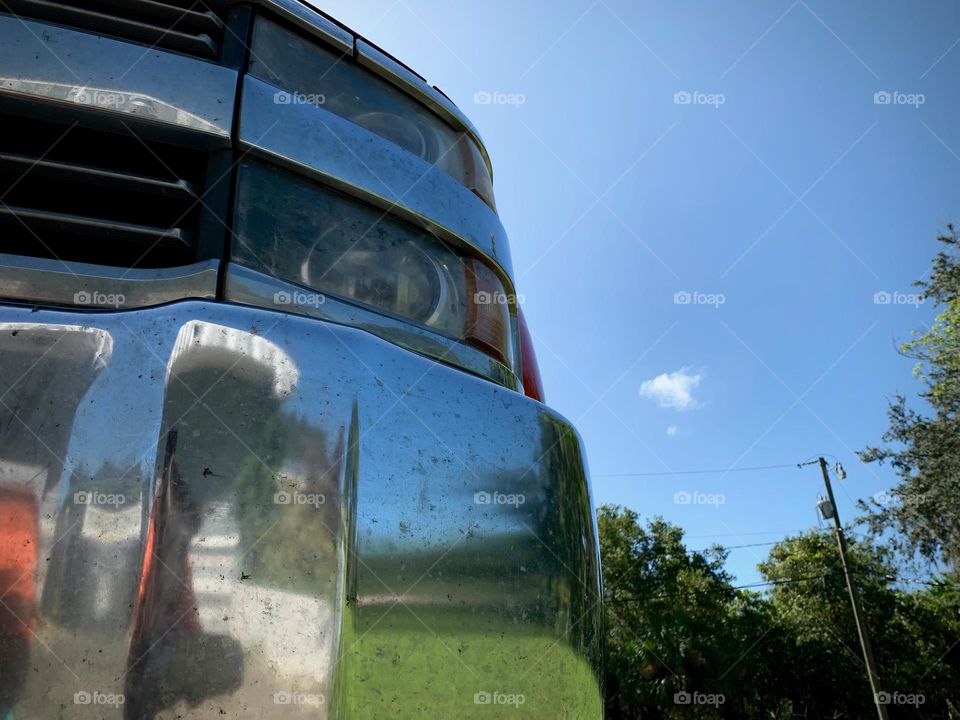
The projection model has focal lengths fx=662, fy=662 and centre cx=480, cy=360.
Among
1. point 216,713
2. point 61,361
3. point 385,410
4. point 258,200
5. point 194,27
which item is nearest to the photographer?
point 216,713

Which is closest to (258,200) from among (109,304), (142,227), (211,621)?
(142,227)

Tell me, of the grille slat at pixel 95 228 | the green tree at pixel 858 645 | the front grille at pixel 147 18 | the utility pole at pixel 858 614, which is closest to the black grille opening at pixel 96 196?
the grille slat at pixel 95 228

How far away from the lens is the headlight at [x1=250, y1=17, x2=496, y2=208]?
57.1 inches

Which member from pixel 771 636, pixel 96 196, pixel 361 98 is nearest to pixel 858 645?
pixel 771 636

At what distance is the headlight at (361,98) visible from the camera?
1.45 m

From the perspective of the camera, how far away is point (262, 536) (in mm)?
843

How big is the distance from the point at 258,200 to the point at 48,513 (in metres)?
0.69

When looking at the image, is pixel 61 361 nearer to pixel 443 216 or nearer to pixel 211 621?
pixel 211 621

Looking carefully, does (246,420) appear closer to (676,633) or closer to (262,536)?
(262,536)

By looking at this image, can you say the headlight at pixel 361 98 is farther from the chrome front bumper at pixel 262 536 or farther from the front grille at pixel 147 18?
the chrome front bumper at pixel 262 536

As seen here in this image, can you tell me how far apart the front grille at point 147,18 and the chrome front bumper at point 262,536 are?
0.67m

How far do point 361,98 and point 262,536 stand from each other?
3.72ft

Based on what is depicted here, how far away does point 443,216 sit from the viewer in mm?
1472

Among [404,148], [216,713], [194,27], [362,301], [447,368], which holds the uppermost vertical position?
[194,27]
